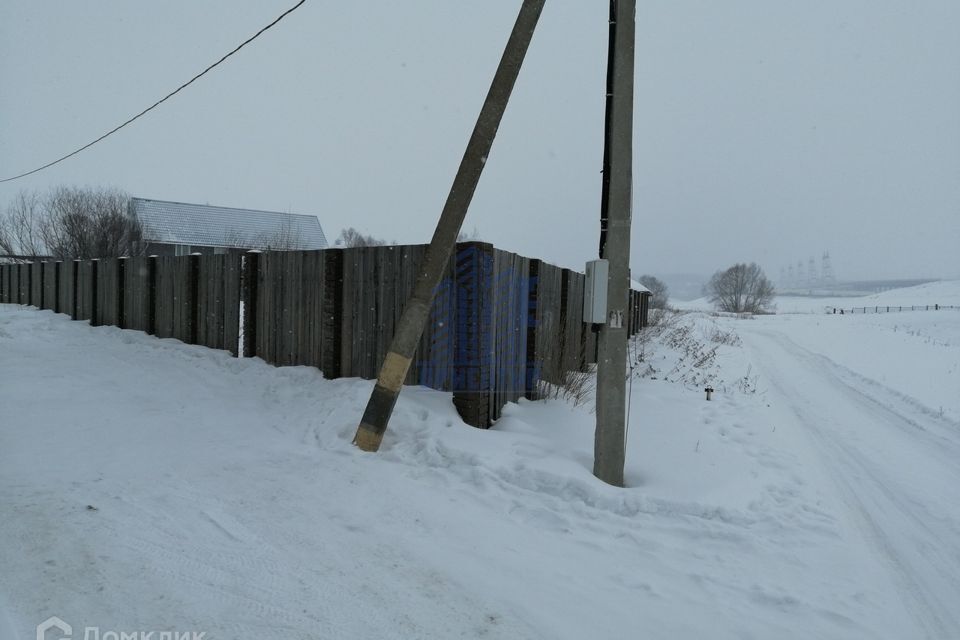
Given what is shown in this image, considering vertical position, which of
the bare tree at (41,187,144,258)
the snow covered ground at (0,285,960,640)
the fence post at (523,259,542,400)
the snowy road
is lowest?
the snowy road

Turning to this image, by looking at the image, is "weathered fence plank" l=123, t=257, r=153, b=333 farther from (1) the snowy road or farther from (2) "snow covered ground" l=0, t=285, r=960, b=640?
(1) the snowy road

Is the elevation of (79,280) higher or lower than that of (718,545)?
higher

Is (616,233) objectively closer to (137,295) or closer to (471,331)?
(471,331)

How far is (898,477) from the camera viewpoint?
5.64 m

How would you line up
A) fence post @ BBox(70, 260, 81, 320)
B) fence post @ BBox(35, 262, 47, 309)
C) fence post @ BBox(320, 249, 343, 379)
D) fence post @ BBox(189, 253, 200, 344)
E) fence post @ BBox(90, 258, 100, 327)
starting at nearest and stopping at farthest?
fence post @ BBox(320, 249, 343, 379) < fence post @ BBox(189, 253, 200, 344) < fence post @ BBox(90, 258, 100, 327) < fence post @ BBox(70, 260, 81, 320) < fence post @ BBox(35, 262, 47, 309)

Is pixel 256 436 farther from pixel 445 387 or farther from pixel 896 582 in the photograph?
pixel 896 582

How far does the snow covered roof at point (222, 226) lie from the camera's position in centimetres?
3622

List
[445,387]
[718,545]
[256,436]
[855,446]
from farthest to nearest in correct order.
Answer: [855,446] → [445,387] → [256,436] → [718,545]

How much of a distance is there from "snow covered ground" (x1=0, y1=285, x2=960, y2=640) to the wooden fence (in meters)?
0.46

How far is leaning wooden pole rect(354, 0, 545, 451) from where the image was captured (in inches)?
195

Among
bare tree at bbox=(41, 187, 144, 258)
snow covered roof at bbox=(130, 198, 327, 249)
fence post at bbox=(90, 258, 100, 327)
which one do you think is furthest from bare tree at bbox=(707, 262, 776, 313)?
fence post at bbox=(90, 258, 100, 327)

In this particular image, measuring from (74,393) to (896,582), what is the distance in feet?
26.6

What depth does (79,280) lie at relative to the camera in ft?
51.0

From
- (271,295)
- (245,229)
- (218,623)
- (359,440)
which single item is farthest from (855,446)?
(245,229)
